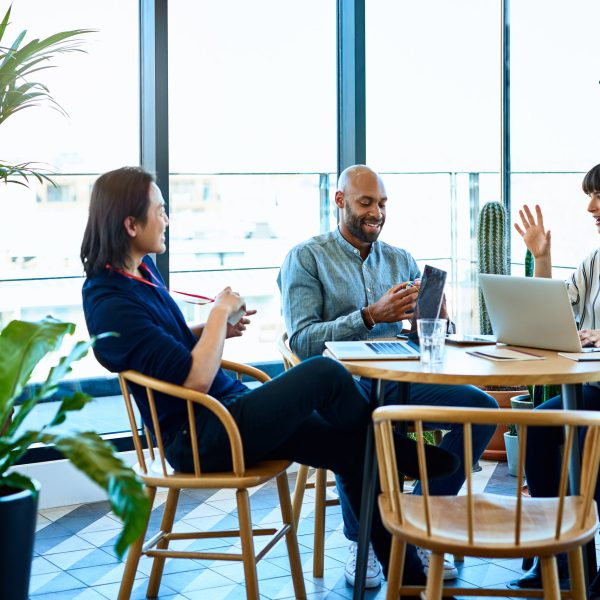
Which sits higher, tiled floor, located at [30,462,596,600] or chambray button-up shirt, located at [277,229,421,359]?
chambray button-up shirt, located at [277,229,421,359]

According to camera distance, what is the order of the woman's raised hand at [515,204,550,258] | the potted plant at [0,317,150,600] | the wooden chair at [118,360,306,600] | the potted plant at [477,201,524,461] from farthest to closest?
the potted plant at [477,201,524,461] → the woman's raised hand at [515,204,550,258] → the wooden chair at [118,360,306,600] → the potted plant at [0,317,150,600]

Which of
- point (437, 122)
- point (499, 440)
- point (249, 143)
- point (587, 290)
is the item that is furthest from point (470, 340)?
point (437, 122)

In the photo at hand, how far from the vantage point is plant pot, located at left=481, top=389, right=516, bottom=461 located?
438 cm

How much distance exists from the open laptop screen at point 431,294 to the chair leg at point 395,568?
74cm

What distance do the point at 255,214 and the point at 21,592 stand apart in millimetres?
2715

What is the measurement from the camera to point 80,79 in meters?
4.06

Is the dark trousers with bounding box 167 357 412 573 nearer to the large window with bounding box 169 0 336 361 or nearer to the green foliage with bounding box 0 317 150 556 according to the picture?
the green foliage with bounding box 0 317 150 556

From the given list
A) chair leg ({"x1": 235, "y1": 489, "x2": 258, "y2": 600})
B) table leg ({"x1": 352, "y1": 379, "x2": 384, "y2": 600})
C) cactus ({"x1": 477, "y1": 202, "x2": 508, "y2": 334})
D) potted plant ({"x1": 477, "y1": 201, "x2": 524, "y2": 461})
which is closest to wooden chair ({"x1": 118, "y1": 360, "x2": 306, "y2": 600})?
chair leg ({"x1": 235, "y1": 489, "x2": 258, "y2": 600})

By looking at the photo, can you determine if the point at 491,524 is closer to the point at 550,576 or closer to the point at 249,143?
the point at 550,576

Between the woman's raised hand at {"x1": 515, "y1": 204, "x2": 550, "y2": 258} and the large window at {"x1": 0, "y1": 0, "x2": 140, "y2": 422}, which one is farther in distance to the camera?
the large window at {"x1": 0, "y1": 0, "x2": 140, "y2": 422}

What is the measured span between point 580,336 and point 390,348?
1.91 ft

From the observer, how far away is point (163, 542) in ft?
9.45

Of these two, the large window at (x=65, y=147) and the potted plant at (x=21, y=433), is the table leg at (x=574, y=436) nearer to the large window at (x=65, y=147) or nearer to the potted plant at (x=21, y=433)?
the potted plant at (x=21, y=433)

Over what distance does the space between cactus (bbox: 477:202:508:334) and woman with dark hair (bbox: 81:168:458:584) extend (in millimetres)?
2002
